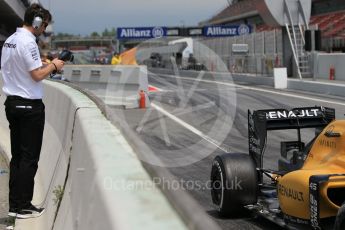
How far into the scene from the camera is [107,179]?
2900mm

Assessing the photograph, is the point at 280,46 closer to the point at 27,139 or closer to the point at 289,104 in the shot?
the point at 289,104

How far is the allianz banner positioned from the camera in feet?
202

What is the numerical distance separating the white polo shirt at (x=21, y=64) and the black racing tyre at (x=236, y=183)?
78.0 inches

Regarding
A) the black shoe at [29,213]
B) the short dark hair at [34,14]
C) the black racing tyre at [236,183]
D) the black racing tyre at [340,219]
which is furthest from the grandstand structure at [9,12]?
the black racing tyre at [340,219]

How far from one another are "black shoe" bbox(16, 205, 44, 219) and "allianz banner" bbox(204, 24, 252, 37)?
2257 inches

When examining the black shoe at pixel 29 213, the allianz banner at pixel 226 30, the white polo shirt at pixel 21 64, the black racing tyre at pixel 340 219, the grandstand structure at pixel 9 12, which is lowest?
the black shoe at pixel 29 213

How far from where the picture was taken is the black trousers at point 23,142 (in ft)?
17.0

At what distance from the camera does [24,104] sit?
5.19 meters

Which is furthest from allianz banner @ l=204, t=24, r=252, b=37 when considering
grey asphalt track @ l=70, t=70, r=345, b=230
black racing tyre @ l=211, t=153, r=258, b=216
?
black racing tyre @ l=211, t=153, r=258, b=216

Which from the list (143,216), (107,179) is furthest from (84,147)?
(143,216)

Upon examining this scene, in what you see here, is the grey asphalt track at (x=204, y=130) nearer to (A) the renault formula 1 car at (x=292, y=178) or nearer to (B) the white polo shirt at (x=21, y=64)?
(A) the renault formula 1 car at (x=292, y=178)

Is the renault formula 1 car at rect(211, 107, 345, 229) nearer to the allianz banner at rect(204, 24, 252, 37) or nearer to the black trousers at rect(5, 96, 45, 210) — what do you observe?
the black trousers at rect(5, 96, 45, 210)

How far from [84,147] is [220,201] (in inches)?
81.5

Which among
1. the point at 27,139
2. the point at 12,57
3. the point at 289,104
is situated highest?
the point at 12,57
